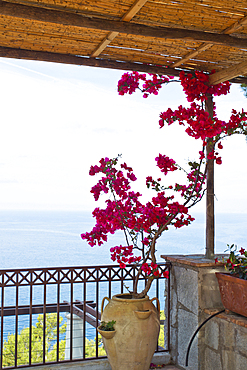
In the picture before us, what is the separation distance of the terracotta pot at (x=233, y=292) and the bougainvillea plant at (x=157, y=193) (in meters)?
0.46

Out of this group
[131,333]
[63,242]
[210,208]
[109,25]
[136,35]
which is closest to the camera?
[109,25]

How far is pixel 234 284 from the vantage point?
2.62m

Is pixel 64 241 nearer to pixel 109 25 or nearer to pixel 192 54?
pixel 192 54

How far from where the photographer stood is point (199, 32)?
2535mm

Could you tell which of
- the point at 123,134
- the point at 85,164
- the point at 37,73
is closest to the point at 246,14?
the point at 85,164

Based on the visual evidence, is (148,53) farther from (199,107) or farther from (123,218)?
(123,218)

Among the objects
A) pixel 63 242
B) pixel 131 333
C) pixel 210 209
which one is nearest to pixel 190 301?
pixel 131 333

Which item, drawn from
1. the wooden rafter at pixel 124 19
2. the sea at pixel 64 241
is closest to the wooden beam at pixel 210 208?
the wooden rafter at pixel 124 19

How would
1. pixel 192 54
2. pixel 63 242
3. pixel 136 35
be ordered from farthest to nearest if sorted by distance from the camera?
pixel 63 242 → pixel 192 54 → pixel 136 35

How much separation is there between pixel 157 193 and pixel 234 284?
847mm

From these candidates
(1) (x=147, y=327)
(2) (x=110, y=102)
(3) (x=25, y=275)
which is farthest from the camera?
(2) (x=110, y=102)

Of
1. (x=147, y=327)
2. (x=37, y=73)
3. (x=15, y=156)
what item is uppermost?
(x=37, y=73)

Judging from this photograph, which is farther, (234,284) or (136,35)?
(234,284)

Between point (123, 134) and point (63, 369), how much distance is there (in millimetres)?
35984
